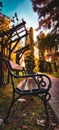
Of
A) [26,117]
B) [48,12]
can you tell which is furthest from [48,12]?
[26,117]

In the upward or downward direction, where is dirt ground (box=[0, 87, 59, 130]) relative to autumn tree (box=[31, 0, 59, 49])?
downward

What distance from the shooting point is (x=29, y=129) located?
4617 millimetres

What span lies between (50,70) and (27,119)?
42.9 metres

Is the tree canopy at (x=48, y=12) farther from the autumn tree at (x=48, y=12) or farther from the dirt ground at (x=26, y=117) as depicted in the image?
the dirt ground at (x=26, y=117)

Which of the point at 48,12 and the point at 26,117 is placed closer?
the point at 26,117

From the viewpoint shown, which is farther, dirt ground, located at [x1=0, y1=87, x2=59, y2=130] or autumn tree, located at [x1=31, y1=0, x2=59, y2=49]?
autumn tree, located at [x1=31, y1=0, x2=59, y2=49]

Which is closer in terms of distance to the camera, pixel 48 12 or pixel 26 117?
pixel 26 117

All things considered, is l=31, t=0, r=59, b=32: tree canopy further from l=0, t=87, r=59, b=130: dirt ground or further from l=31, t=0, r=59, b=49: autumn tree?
l=0, t=87, r=59, b=130: dirt ground

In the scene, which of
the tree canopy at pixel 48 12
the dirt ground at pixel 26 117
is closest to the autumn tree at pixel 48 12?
the tree canopy at pixel 48 12

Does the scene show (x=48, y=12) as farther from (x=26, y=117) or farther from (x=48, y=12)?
(x=26, y=117)

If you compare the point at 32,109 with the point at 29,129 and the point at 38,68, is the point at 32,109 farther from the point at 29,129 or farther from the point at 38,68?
the point at 38,68

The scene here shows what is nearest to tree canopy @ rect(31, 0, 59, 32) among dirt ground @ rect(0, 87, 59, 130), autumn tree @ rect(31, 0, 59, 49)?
autumn tree @ rect(31, 0, 59, 49)

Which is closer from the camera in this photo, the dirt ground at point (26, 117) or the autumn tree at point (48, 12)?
the dirt ground at point (26, 117)

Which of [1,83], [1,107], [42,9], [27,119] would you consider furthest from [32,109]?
[42,9]
